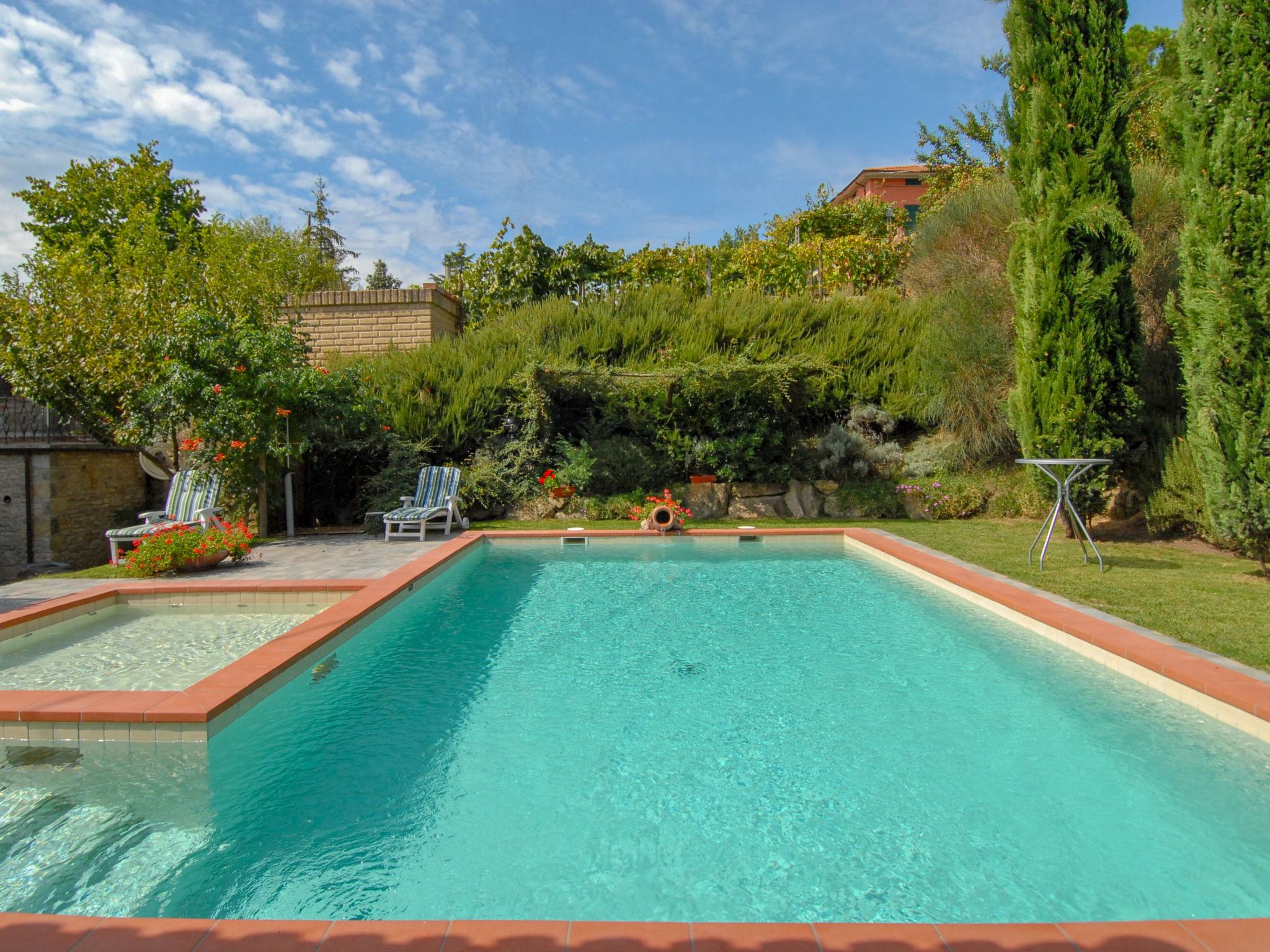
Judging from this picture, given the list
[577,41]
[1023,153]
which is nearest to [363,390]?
[577,41]

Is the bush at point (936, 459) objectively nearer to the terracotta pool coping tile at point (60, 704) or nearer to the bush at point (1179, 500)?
the bush at point (1179, 500)

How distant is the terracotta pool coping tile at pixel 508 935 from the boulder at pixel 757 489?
→ 34.1 feet

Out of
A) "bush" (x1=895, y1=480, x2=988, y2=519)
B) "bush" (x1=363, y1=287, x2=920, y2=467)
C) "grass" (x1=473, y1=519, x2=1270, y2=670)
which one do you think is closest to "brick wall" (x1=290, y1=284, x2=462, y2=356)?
"bush" (x1=363, y1=287, x2=920, y2=467)

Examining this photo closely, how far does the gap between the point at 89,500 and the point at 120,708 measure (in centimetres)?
835

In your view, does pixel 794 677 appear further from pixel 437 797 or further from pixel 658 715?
pixel 437 797

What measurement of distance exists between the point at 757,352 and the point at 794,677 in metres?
10.0

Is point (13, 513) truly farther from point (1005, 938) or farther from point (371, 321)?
point (1005, 938)

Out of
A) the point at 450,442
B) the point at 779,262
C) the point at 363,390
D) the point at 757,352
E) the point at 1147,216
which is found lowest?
the point at 450,442

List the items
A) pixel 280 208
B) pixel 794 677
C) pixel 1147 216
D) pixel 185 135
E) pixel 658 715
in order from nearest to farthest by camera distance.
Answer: pixel 658 715 < pixel 794 677 < pixel 1147 216 < pixel 185 135 < pixel 280 208

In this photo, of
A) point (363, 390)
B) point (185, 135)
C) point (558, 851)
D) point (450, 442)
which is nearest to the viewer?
point (558, 851)

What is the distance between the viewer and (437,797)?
3186 millimetres

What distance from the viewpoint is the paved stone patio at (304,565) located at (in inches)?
257

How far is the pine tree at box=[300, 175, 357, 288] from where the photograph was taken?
39.5 meters

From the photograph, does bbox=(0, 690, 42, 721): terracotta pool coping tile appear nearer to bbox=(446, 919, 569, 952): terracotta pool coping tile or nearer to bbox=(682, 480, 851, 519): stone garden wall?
bbox=(446, 919, 569, 952): terracotta pool coping tile
